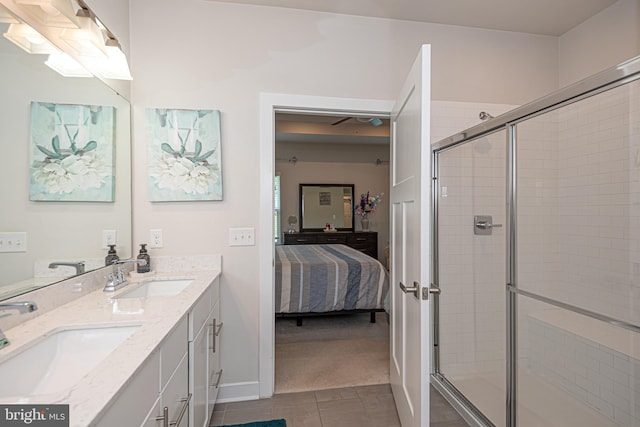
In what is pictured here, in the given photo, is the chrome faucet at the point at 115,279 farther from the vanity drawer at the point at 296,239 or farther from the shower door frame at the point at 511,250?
the vanity drawer at the point at 296,239

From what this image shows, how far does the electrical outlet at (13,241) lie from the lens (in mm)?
1085

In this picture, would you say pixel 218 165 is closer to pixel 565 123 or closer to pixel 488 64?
pixel 488 64

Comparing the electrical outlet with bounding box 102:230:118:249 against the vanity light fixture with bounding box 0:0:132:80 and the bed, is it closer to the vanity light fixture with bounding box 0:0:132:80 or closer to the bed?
the vanity light fixture with bounding box 0:0:132:80

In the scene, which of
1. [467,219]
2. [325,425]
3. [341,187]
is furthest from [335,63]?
[341,187]

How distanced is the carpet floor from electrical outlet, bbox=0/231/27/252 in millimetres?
1752

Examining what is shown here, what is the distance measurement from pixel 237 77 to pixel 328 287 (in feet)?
7.46

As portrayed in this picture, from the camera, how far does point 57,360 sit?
1.02 metres

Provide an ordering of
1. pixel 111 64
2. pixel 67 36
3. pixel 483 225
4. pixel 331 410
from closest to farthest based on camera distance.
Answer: pixel 67 36, pixel 111 64, pixel 331 410, pixel 483 225

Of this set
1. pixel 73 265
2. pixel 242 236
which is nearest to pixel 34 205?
pixel 73 265

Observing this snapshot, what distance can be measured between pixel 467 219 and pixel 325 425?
5.66 ft

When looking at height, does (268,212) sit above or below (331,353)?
above

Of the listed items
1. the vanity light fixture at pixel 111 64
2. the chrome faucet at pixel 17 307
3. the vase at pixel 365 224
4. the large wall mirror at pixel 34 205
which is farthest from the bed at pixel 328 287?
the vase at pixel 365 224

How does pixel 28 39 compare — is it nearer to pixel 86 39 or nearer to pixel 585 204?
pixel 86 39

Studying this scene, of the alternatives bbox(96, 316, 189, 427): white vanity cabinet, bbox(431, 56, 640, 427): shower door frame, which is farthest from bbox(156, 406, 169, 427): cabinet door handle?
bbox(431, 56, 640, 427): shower door frame
